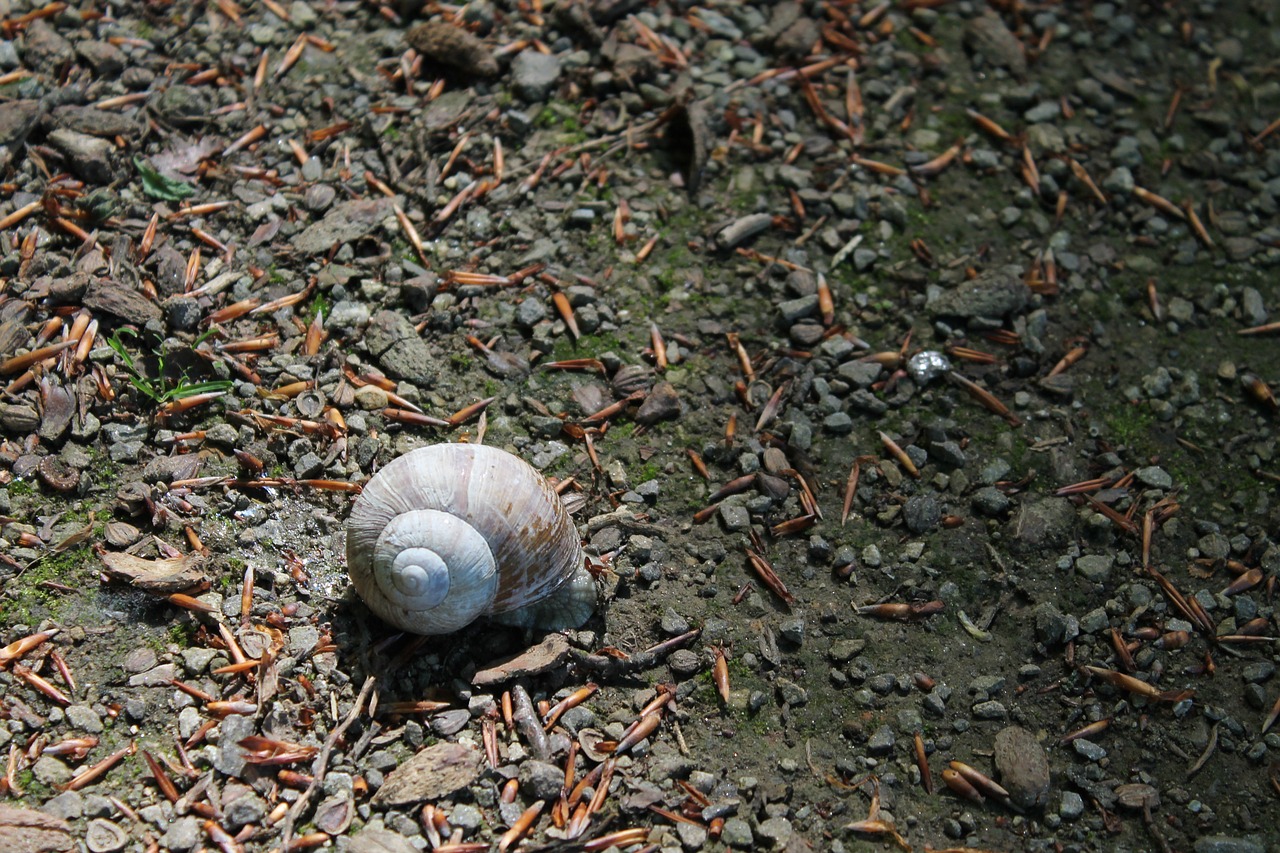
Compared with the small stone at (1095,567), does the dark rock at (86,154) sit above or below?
above

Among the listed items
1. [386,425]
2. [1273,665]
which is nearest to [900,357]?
[1273,665]

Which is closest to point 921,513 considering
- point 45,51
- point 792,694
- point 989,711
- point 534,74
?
point 989,711

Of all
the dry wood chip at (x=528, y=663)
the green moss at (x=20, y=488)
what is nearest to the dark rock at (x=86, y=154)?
the green moss at (x=20, y=488)

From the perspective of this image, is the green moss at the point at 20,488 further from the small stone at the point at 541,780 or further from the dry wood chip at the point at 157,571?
the small stone at the point at 541,780

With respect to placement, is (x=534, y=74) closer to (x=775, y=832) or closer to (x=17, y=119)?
(x=17, y=119)

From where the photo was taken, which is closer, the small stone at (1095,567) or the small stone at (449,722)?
the small stone at (449,722)

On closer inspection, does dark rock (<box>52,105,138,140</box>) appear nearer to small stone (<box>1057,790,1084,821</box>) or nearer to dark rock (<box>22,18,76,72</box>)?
dark rock (<box>22,18,76,72</box>)
